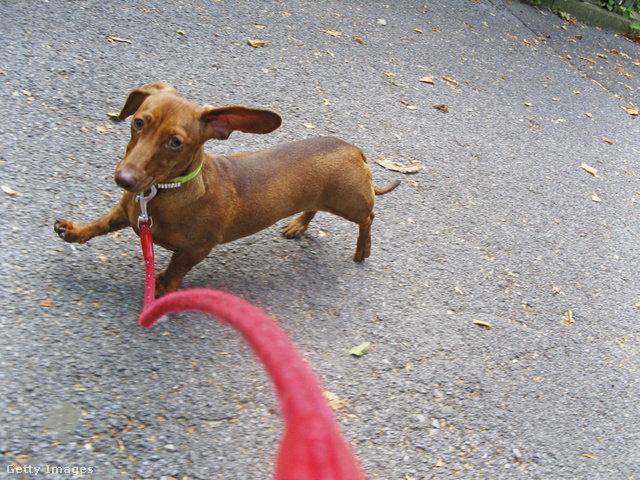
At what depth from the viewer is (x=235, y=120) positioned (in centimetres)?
226

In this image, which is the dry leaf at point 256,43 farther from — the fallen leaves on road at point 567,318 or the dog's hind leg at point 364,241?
the fallen leaves on road at point 567,318

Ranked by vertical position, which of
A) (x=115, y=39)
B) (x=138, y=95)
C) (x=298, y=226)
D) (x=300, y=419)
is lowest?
(x=298, y=226)

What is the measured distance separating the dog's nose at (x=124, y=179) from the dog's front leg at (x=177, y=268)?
0.61 m

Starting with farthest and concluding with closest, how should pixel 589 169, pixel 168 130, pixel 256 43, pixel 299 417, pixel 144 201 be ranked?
pixel 589 169 < pixel 256 43 < pixel 144 201 < pixel 168 130 < pixel 299 417

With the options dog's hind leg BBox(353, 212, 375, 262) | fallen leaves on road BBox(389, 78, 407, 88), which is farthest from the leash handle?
fallen leaves on road BBox(389, 78, 407, 88)

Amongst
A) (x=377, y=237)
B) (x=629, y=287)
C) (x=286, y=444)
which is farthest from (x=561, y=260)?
(x=286, y=444)

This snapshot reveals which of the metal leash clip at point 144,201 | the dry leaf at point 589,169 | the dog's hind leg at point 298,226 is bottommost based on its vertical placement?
the dog's hind leg at point 298,226

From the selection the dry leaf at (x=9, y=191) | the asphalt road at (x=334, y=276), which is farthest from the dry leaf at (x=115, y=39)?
the dry leaf at (x=9, y=191)

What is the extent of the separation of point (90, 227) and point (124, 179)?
715 millimetres

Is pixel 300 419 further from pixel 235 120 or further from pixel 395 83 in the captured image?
pixel 395 83

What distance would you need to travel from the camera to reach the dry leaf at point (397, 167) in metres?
4.25

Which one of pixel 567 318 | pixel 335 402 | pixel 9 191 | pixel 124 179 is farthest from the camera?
pixel 567 318

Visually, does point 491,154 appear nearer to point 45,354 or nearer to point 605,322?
point 605,322

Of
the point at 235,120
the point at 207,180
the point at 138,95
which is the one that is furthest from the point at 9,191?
the point at 235,120
